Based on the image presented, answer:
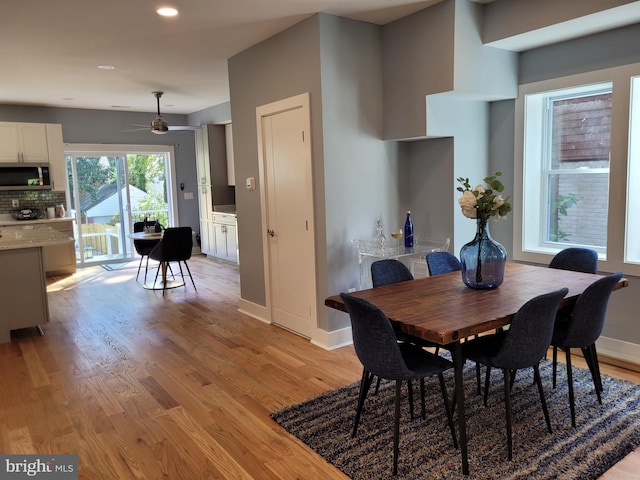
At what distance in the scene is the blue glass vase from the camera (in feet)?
9.10

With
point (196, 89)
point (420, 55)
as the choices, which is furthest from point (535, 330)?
point (196, 89)

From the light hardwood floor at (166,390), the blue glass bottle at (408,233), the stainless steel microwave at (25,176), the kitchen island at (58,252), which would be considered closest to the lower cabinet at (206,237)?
the kitchen island at (58,252)

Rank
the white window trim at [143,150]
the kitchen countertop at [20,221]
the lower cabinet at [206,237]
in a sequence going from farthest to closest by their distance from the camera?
the lower cabinet at [206,237]
the white window trim at [143,150]
the kitchen countertop at [20,221]

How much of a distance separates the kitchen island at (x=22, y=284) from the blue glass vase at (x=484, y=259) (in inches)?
139

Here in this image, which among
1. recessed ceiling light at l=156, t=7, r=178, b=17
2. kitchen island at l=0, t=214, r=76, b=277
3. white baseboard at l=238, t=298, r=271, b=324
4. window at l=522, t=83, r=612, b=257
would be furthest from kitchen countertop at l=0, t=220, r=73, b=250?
window at l=522, t=83, r=612, b=257

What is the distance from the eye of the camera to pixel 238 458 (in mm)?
2465

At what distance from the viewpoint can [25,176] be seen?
7.23 m

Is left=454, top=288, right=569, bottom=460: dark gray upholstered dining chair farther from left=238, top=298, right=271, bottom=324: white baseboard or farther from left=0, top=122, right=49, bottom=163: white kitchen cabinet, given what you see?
left=0, top=122, right=49, bottom=163: white kitchen cabinet

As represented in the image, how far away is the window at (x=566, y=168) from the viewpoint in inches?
150

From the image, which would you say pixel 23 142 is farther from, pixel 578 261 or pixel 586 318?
pixel 586 318

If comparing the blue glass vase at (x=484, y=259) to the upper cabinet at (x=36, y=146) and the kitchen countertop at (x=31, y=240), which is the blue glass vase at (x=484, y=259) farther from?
the upper cabinet at (x=36, y=146)

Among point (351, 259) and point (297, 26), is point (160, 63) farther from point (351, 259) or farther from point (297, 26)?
point (351, 259)

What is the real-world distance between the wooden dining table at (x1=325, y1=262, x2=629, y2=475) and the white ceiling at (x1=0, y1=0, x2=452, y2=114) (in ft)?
7.00

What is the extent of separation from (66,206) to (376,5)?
6.32 m
